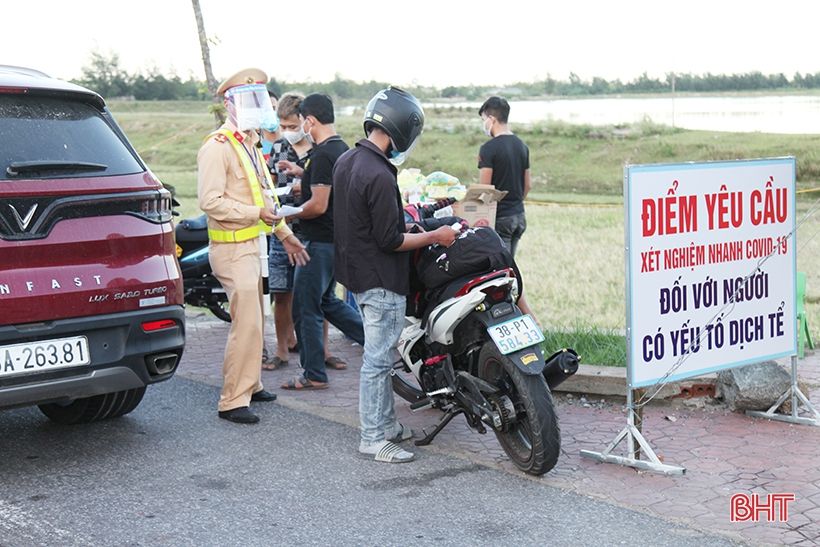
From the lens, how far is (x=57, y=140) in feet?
17.1

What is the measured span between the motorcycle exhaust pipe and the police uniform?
1.85 m

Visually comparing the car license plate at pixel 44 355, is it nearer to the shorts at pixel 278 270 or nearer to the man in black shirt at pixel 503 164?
the shorts at pixel 278 270

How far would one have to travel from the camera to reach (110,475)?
5.19m

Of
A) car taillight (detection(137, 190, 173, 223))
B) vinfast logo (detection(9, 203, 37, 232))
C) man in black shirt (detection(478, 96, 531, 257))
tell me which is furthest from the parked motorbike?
vinfast logo (detection(9, 203, 37, 232))

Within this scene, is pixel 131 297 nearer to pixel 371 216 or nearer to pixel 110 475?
pixel 110 475

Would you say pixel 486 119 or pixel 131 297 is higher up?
pixel 486 119

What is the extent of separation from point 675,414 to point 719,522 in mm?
1719

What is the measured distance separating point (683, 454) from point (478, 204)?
219 cm

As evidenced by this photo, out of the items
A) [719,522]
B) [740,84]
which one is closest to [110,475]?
[719,522]

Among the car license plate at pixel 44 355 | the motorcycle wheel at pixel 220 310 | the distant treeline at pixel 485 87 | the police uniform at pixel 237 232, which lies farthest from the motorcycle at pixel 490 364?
the distant treeline at pixel 485 87

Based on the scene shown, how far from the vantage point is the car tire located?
19.6 feet

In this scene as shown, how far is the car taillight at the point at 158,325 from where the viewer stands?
5.23 meters

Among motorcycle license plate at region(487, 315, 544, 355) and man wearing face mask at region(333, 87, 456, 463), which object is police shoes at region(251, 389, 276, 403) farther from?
motorcycle license plate at region(487, 315, 544, 355)

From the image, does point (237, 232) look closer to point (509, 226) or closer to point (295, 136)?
point (295, 136)
